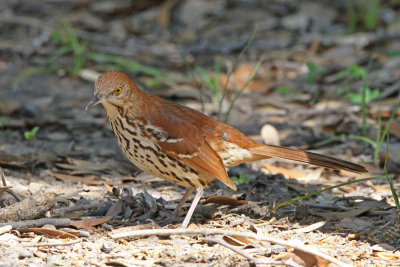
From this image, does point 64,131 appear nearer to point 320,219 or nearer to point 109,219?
point 109,219

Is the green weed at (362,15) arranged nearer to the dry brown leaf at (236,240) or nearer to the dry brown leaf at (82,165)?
the dry brown leaf at (82,165)

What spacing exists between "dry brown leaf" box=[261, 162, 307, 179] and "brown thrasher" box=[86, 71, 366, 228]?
841mm

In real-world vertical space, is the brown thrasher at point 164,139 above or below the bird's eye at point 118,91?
below

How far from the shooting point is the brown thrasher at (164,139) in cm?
375

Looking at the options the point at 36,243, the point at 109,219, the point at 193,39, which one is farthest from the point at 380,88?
the point at 36,243

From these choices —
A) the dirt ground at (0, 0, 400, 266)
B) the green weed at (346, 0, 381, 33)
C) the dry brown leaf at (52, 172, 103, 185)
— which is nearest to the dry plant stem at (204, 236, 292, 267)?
the dirt ground at (0, 0, 400, 266)

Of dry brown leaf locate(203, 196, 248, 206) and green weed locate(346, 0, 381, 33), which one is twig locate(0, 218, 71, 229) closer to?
dry brown leaf locate(203, 196, 248, 206)

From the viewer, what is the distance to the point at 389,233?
3549 millimetres

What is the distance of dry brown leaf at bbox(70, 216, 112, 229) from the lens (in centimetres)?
355

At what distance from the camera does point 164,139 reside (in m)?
3.75

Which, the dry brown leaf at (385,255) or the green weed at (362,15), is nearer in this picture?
the dry brown leaf at (385,255)

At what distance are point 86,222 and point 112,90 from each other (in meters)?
0.87

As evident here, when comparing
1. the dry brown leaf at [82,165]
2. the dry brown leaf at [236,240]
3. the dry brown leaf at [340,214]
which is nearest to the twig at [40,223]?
the dry brown leaf at [236,240]

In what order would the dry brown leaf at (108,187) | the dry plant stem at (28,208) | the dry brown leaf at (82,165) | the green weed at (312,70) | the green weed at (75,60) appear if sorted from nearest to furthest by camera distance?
the dry plant stem at (28,208)
the dry brown leaf at (108,187)
the dry brown leaf at (82,165)
the green weed at (312,70)
the green weed at (75,60)
